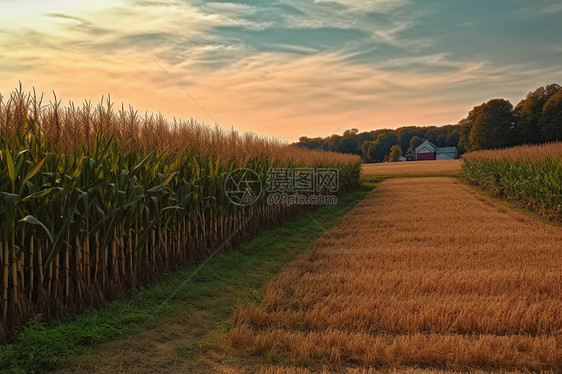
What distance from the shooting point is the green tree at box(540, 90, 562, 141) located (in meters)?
57.4

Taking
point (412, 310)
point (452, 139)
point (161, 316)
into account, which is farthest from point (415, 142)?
point (161, 316)

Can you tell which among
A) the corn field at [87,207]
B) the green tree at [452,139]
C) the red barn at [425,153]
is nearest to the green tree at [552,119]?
the red barn at [425,153]

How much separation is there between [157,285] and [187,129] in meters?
4.61

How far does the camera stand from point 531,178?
1647 cm

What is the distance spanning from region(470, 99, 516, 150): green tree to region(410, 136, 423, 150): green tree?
45847 mm

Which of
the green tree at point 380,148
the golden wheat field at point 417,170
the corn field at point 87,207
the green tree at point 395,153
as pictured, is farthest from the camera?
the green tree at point 380,148

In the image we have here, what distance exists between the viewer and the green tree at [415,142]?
114750 millimetres

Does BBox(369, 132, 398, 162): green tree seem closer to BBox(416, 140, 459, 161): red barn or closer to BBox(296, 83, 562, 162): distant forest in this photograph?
BBox(416, 140, 459, 161): red barn

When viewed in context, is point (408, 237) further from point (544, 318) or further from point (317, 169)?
point (317, 169)

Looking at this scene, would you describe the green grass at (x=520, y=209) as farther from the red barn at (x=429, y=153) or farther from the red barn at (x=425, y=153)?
the red barn at (x=429, y=153)

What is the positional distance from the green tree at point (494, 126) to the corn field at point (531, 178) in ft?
148

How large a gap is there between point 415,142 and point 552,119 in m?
58.0

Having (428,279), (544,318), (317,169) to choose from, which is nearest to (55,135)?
(428,279)
